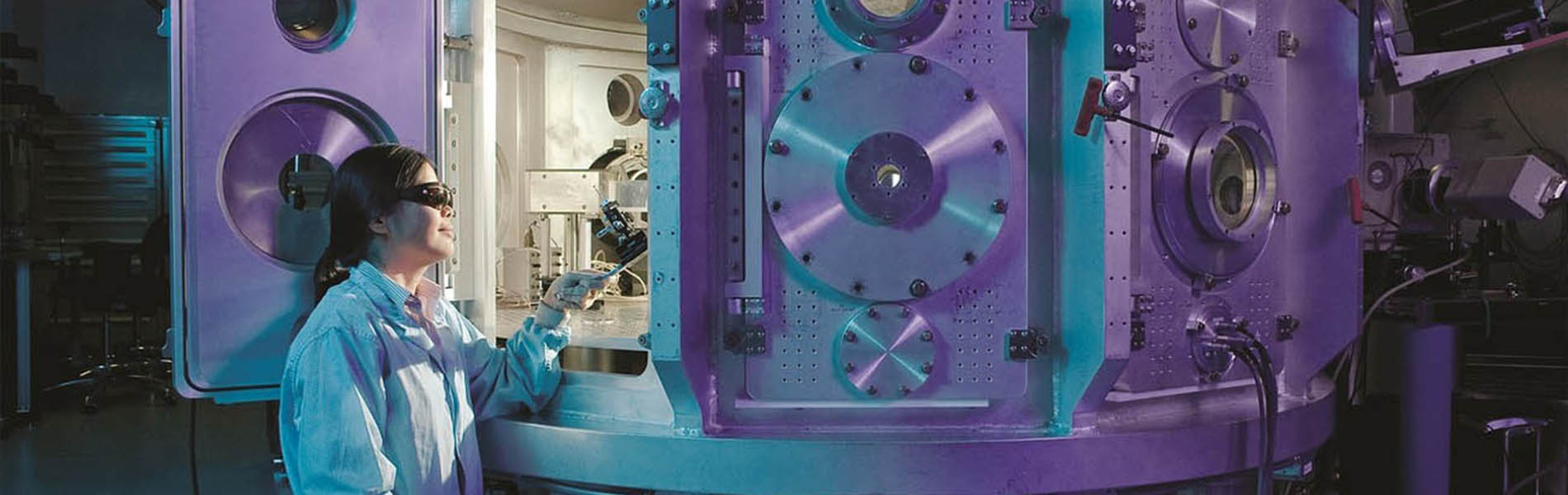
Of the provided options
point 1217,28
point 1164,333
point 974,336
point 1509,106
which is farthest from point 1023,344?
point 1509,106

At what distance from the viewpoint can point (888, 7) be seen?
8.94 ft

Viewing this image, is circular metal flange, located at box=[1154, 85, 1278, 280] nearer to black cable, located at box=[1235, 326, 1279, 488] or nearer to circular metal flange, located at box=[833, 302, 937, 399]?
black cable, located at box=[1235, 326, 1279, 488]

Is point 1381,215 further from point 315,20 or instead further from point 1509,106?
point 1509,106

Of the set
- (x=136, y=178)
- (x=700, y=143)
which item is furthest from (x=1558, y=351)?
(x=136, y=178)

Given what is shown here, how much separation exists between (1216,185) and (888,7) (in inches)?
43.5

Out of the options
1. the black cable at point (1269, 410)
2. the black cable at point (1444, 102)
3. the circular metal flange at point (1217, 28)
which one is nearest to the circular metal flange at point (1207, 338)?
the black cable at point (1269, 410)

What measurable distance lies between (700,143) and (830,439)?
80cm

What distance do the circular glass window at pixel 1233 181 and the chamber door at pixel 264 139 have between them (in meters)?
2.17

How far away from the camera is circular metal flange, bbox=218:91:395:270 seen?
2471mm

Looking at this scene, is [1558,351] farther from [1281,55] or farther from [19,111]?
[19,111]

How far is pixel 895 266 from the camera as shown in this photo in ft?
8.76

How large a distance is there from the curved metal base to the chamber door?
2.13ft

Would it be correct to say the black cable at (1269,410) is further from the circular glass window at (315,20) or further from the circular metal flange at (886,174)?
the circular glass window at (315,20)

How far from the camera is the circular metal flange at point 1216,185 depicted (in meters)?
2.90
